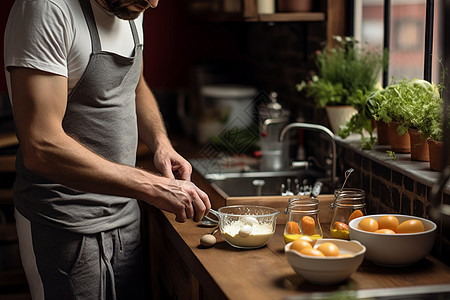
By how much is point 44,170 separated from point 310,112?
5.41 feet

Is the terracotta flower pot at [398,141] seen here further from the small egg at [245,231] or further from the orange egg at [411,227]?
the small egg at [245,231]

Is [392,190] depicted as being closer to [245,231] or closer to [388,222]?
[388,222]

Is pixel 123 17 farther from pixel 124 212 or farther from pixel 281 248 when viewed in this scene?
pixel 281 248

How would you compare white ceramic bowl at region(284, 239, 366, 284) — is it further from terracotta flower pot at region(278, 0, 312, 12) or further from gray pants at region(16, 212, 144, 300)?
terracotta flower pot at region(278, 0, 312, 12)

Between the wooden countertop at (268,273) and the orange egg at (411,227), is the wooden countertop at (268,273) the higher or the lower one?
the lower one

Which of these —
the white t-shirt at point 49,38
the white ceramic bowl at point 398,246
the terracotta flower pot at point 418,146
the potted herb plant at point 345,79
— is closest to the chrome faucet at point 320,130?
the potted herb plant at point 345,79

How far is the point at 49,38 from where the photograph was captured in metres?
1.76

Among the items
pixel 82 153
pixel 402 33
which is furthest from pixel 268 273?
pixel 402 33

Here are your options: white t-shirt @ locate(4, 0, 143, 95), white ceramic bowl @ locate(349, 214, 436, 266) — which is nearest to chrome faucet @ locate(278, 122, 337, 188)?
white ceramic bowl @ locate(349, 214, 436, 266)

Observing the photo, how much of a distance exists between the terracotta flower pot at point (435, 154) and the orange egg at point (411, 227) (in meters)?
0.24

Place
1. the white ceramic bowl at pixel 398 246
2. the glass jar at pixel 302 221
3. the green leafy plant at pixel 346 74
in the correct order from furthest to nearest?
the green leafy plant at pixel 346 74 < the glass jar at pixel 302 221 < the white ceramic bowl at pixel 398 246

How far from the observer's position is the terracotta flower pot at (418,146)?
2059mm

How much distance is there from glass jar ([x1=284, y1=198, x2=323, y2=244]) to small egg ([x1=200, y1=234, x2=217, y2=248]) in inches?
8.4

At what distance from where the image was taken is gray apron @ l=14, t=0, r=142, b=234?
192cm
